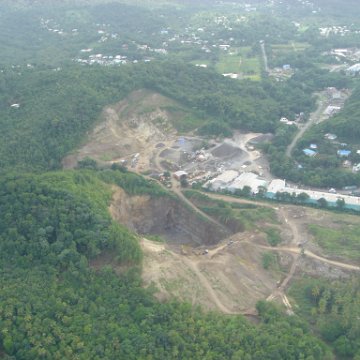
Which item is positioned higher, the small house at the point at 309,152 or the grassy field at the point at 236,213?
the small house at the point at 309,152

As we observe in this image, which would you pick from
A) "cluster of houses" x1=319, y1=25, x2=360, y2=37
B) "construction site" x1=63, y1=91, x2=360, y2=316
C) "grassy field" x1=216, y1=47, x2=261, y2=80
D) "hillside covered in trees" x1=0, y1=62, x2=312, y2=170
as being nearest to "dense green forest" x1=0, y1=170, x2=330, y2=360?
"construction site" x1=63, y1=91, x2=360, y2=316

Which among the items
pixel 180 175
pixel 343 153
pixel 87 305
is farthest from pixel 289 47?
pixel 87 305

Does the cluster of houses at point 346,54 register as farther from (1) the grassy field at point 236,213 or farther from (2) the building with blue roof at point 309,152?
(1) the grassy field at point 236,213

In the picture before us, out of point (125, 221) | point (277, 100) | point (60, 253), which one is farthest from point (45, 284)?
point (277, 100)

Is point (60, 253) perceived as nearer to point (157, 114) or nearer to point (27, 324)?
point (27, 324)

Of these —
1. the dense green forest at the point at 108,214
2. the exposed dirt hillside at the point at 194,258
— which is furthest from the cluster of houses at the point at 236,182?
the exposed dirt hillside at the point at 194,258

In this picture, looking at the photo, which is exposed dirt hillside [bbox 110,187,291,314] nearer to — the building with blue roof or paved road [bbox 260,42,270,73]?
the building with blue roof
